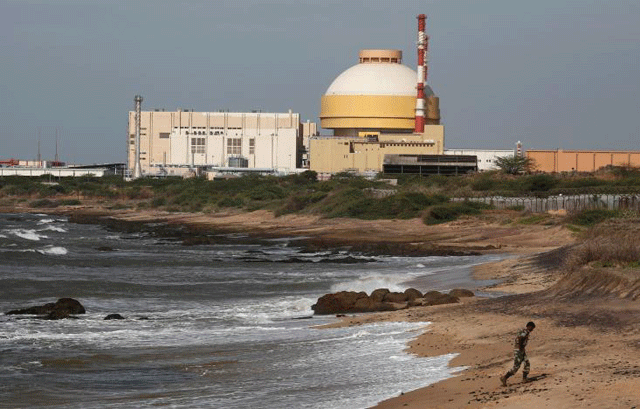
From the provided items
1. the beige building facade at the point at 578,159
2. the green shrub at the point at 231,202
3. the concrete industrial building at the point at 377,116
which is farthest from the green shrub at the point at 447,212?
the concrete industrial building at the point at 377,116

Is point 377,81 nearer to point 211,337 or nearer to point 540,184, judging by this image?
point 540,184

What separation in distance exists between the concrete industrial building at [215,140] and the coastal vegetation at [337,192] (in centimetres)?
710

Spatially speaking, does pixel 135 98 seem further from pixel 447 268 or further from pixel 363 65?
pixel 447 268

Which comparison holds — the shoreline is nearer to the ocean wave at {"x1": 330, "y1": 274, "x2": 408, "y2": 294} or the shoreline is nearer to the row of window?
the ocean wave at {"x1": 330, "y1": 274, "x2": 408, "y2": 294}

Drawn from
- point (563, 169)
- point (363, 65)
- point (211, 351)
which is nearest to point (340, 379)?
point (211, 351)

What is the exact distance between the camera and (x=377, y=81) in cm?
14738

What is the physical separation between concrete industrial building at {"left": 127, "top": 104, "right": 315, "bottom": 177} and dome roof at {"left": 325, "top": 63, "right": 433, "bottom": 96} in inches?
383

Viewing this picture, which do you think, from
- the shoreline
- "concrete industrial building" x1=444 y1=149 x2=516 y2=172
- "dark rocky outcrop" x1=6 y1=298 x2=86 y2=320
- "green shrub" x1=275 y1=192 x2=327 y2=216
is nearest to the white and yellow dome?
"concrete industrial building" x1=444 y1=149 x2=516 y2=172

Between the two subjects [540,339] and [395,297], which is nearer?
[540,339]

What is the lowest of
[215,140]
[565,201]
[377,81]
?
[565,201]

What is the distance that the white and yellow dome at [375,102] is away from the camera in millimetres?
146625

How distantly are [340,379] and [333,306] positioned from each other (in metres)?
10.0

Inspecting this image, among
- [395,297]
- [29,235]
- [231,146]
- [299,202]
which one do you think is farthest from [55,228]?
[231,146]

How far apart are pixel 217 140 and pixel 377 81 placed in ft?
76.2
